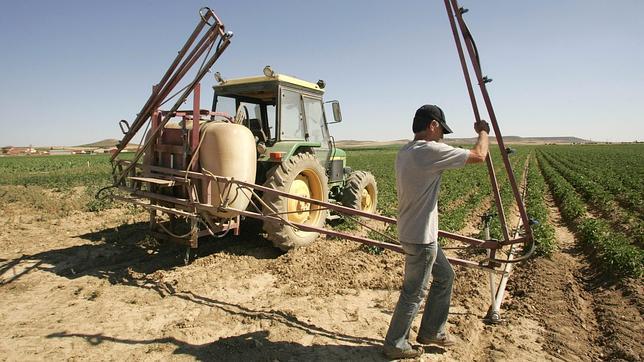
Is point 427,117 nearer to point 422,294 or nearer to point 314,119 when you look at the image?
point 422,294

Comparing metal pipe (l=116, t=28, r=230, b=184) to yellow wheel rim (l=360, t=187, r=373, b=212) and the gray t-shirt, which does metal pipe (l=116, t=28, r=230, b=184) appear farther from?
yellow wheel rim (l=360, t=187, r=373, b=212)

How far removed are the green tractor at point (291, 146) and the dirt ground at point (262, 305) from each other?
2.01 feet

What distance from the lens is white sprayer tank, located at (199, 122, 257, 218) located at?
4.77 metres

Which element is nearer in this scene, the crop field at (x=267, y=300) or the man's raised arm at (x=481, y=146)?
the man's raised arm at (x=481, y=146)

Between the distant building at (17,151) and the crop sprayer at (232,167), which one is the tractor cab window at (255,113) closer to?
the crop sprayer at (232,167)

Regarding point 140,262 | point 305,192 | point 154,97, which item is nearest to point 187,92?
point 154,97

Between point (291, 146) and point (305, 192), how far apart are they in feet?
2.43

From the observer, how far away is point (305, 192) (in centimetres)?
613

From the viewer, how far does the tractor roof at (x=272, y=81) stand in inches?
239

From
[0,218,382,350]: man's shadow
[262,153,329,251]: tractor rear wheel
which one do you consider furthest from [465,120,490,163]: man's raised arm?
[262,153,329,251]: tractor rear wheel

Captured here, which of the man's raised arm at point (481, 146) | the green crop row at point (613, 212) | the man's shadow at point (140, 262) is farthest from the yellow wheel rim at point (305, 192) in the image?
the green crop row at point (613, 212)

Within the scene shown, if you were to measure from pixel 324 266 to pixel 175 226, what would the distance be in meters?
2.20

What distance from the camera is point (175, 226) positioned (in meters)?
5.65

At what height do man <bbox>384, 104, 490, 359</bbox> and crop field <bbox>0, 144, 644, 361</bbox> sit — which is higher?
man <bbox>384, 104, 490, 359</bbox>
